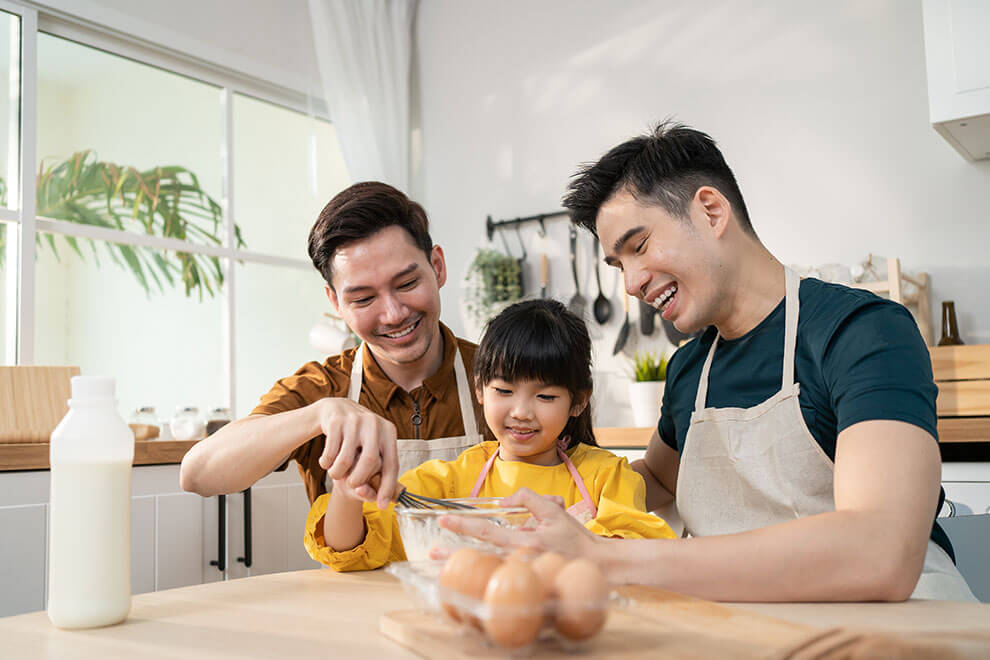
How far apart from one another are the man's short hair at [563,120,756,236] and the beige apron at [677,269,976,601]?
0.20 metres

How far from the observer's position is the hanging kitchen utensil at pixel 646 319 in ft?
10.6

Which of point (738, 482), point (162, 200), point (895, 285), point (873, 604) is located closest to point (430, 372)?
point (738, 482)

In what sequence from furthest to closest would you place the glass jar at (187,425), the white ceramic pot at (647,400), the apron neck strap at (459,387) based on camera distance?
1. the white ceramic pot at (647,400)
2. the glass jar at (187,425)
3. the apron neck strap at (459,387)

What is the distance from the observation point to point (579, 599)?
0.56 meters

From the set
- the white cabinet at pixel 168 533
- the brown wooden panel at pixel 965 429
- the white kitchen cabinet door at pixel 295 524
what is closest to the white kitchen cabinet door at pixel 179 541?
the white cabinet at pixel 168 533

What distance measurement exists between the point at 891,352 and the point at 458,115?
312 cm

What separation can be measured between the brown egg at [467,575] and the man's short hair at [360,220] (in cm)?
100

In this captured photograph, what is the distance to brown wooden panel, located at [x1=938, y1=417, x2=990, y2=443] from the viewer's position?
216 cm

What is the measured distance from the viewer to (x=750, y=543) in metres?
0.86

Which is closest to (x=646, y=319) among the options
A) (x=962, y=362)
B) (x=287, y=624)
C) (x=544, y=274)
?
(x=544, y=274)

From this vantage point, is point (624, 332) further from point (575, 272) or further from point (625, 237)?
point (625, 237)

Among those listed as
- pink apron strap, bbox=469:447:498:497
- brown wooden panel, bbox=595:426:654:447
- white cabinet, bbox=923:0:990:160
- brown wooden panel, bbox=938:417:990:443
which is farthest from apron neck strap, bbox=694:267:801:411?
white cabinet, bbox=923:0:990:160

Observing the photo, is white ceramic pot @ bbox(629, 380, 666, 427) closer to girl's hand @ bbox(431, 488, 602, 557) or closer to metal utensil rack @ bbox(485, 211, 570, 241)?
metal utensil rack @ bbox(485, 211, 570, 241)

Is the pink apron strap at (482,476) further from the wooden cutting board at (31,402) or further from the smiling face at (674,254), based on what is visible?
the wooden cutting board at (31,402)
